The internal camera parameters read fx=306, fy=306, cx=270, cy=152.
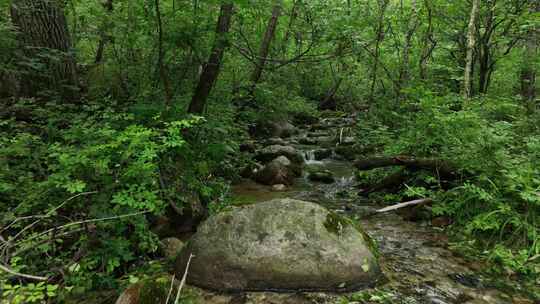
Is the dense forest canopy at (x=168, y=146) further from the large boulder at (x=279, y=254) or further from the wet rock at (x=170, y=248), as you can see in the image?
the large boulder at (x=279, y=254)

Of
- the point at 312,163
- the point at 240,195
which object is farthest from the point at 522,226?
the point at 312,163

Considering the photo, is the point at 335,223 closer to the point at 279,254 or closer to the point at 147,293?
the point at 279,254

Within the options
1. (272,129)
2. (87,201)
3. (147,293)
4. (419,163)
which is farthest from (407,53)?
(147,293)

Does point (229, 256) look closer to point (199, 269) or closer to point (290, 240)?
point (199, 269)

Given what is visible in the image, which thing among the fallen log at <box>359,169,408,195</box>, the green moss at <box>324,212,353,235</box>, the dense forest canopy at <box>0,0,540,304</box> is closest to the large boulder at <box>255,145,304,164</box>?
the dense forest canopy at <box>0,0,540,304</box>

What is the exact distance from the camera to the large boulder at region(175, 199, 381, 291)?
10.8ft

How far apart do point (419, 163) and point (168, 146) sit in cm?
471

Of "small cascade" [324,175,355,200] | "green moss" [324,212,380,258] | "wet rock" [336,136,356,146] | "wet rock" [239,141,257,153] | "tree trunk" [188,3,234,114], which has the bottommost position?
"small cascade" [324,175,355,200]

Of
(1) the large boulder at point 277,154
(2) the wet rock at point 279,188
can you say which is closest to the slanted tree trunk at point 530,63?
(1) the large boulder at point 277,154

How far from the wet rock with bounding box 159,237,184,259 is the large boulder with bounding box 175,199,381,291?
1.43ft

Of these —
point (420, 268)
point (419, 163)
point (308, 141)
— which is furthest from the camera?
point (308, 141)

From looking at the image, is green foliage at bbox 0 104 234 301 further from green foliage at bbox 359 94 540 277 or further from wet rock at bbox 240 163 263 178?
wet rock at bbox 240 163 263 178

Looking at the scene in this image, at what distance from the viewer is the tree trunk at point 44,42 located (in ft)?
19.5

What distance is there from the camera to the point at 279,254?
338 centimetres
